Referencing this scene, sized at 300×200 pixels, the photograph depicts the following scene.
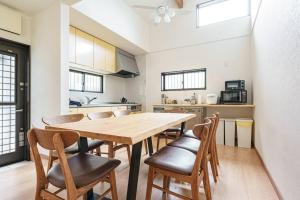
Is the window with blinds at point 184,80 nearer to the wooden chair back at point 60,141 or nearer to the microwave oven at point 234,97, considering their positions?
the microwave oven at point 234,97

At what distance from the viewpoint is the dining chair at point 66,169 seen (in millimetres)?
914

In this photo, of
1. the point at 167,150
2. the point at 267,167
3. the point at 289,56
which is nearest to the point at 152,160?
the point at 167,150

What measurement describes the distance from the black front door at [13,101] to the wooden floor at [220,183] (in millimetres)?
250

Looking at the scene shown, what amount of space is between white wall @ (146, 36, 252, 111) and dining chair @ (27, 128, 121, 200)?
3653mm

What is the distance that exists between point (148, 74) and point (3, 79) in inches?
137

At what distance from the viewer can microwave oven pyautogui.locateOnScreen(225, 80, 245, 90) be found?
363 centimetres

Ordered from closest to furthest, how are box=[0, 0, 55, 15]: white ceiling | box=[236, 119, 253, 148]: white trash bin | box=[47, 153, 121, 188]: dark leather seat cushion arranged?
box=[47, 153, 121, 188]: dark leather seat cushion < box=[0, 0, 55, 15]: white ceiling < box=[236, 119, 253, 148]: white trash bin

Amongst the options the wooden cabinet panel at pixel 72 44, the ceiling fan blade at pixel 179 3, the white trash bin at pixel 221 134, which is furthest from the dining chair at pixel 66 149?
the ceiling fan blade at pixel 179 3

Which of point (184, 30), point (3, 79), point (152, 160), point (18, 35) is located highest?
point (184, 30)

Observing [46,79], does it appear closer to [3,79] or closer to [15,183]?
[3,79]

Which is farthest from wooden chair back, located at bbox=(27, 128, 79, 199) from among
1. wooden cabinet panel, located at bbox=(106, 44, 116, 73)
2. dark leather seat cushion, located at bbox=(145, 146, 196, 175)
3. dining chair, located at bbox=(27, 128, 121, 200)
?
wooden cabinet panel, located at bbox=(106, 44, 116, 73)

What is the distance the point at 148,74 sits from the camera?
512cm

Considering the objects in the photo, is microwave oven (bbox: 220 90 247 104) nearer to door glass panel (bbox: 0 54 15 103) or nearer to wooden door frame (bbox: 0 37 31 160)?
wooden door frame (bbox: 0 37 31 160)

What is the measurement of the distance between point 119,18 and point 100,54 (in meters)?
0.92
